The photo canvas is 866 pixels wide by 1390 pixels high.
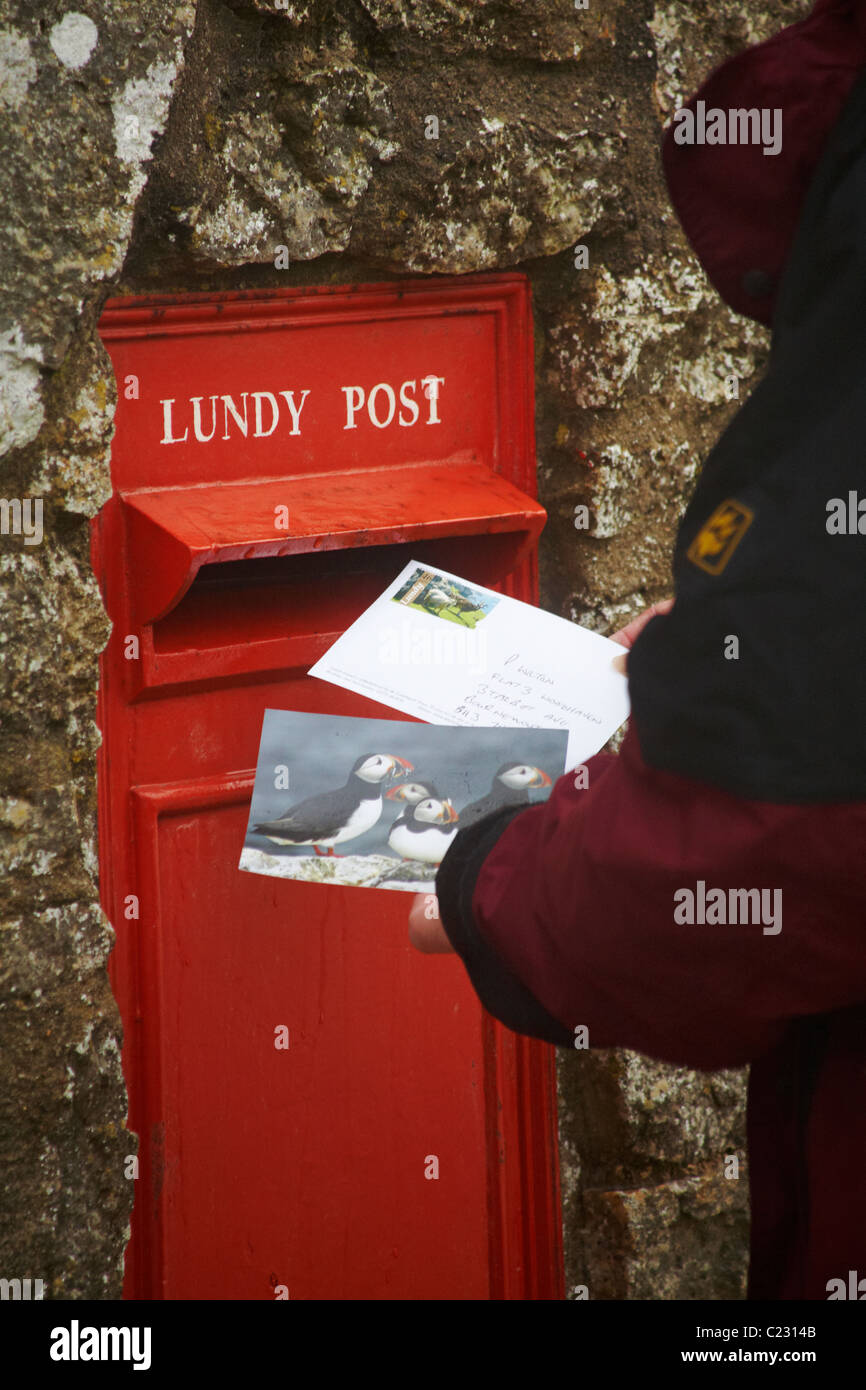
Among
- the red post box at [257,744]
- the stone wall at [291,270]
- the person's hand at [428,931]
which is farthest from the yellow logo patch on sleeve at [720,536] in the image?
the stone wall at [291,270]

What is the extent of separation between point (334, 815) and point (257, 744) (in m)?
0.38

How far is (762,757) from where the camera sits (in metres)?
0.88

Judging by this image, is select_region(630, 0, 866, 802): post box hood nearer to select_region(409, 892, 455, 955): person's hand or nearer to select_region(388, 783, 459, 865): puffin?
select_region(409, 892, 455, 955): person's hand

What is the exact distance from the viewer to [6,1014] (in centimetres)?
171

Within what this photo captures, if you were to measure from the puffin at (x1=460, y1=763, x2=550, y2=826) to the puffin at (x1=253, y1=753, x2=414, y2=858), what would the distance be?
0.33ft

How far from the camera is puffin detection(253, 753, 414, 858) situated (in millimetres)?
1587

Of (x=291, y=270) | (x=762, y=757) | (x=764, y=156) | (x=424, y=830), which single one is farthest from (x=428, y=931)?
(x=291, y=270)

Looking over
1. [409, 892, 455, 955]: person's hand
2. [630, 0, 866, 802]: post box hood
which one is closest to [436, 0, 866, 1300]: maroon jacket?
[630, 0, 866, 802]: post box hood

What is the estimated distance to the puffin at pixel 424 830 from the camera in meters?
1.57

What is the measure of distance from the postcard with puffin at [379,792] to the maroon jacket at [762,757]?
439mm

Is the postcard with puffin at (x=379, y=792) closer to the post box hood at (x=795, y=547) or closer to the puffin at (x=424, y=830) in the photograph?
the puffin at (x=424, y=830)

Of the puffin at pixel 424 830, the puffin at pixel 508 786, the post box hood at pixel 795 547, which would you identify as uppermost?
the post box hood at pixel 795 547

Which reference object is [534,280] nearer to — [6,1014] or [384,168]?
[384,168]

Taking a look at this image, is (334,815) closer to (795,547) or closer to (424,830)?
(424,830)
